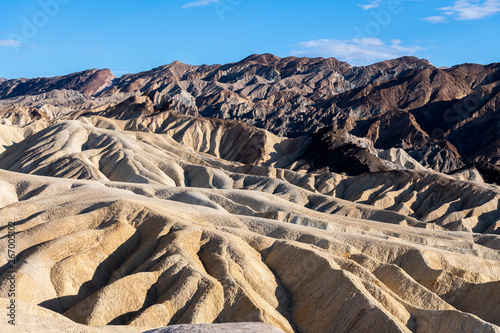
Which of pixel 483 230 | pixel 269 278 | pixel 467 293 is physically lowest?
pixel 483 230

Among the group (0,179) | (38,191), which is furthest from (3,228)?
(0,179)

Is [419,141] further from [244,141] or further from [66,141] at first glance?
[66,141]

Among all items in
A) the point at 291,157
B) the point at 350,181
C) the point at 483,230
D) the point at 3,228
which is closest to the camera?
Answer: the point at 3,228

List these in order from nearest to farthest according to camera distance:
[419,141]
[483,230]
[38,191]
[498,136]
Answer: [38,191], [483,230], [498,136], [419,141]

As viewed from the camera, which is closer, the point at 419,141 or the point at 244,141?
the point at 244,141

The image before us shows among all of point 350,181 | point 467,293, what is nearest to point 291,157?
point 350,181

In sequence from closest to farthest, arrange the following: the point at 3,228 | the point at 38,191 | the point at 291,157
A: 1. the point at 3,228
2. the point at 38,191
3. the point at 291,157

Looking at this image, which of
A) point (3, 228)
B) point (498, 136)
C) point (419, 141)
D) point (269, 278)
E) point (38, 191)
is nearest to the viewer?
point (269, 278)

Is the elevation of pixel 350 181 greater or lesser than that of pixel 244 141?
lesser

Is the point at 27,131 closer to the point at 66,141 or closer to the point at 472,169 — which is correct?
the point at 66,141
